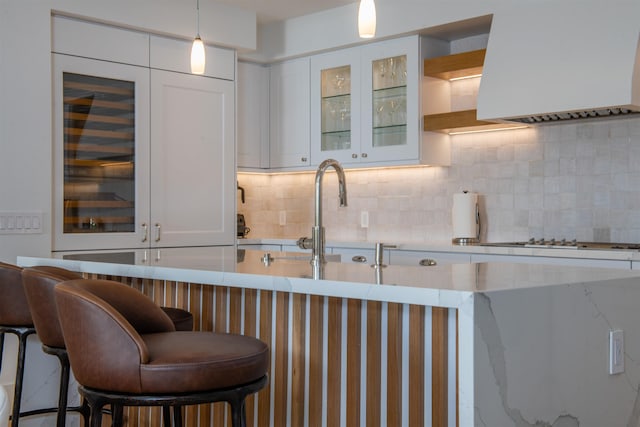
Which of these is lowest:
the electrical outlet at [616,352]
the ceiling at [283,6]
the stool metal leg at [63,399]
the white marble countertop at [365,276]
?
the stool metal leg at [63,399]

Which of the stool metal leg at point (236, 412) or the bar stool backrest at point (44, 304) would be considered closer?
the stool metal leg at point (236, 412)

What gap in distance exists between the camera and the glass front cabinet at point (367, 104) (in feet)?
16.1

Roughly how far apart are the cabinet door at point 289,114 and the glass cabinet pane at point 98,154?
1.25 m

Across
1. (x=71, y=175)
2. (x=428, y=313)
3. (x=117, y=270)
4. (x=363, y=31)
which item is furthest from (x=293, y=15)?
(x=428, y=313)

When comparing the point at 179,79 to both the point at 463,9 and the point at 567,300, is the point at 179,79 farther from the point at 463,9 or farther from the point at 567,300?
the point at 567,300

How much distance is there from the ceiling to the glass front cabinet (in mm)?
328

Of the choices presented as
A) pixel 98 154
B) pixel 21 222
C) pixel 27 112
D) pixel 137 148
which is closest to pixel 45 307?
pixel 21 222

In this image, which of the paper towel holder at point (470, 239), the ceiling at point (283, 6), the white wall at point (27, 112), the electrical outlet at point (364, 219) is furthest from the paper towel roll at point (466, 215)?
the white wall at point (27, 112)

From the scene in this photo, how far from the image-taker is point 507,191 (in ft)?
15.7

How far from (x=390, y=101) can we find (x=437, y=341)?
130 inches

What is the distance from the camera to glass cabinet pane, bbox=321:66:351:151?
5.30m

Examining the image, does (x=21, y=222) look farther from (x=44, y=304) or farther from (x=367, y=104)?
(x=367, y=104)

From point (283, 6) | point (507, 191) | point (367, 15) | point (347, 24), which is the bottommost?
point (507, 191)

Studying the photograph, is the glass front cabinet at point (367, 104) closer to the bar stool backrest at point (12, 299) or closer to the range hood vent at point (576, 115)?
the range hood vent at point (576, 115)
